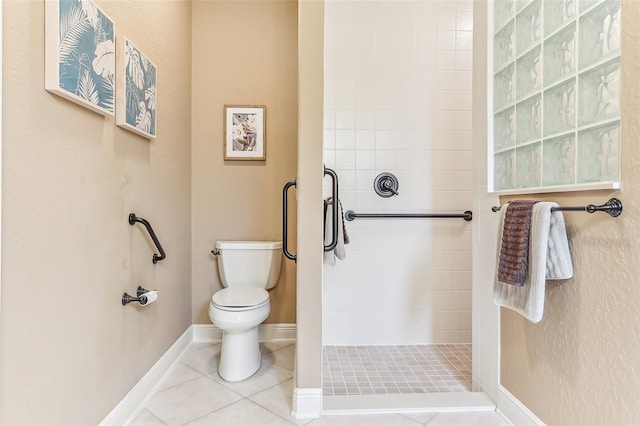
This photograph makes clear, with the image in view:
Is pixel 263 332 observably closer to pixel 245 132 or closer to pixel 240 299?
pixel 240 299

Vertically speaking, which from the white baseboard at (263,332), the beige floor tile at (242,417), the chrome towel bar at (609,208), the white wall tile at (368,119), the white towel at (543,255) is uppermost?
the white wall tile at (368,119)

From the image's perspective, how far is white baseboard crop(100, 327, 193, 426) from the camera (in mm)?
1355

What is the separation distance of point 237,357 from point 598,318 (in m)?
1.62

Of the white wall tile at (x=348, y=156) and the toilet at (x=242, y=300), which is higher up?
the white wall tile at (x=348, y=156)

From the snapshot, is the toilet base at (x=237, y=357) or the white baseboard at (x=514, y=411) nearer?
the white baseboard at (x=514, y=411)

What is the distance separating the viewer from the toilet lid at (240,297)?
178 cm

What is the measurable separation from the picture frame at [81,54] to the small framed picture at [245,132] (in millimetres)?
1006

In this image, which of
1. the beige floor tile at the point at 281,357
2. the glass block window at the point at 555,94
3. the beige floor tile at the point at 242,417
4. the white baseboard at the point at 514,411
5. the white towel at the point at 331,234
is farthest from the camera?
the beige floor tile at the point at 281,357

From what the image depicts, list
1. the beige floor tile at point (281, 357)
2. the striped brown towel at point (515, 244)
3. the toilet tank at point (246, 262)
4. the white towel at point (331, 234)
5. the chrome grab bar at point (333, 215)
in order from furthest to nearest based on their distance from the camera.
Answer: the toilet tank at point (246, 262) < the beige floor tile at point (281, 357) < the white towel at point (331, 234) < the chrome grab bar at point (333, 215) < the striped brown towel at point (515, 244)

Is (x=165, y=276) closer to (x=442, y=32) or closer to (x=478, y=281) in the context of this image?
(x=478, y=281)

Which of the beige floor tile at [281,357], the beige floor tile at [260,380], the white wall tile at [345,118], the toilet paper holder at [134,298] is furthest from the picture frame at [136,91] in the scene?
the beige floor tile at [281,357]

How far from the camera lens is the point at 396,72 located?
89.0 inches

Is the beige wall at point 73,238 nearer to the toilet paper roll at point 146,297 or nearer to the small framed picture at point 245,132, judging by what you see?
the toilet paper roll at point 146,297

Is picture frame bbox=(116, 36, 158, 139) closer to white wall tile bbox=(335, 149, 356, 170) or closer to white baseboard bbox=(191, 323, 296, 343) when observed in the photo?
white wall tile bbox=(335, 149, 356, 170)
